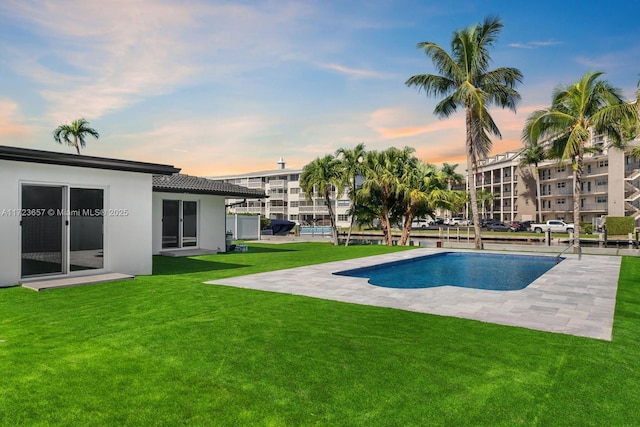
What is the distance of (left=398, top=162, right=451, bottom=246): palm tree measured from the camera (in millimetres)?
23203

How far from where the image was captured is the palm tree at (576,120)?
753 inches

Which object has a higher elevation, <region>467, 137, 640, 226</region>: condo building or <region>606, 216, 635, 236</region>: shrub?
<region>467, 137, 640, 226</region>: condo building

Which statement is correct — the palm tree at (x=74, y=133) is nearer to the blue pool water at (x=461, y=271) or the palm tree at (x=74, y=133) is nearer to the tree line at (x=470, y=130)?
the tree line at (x=470, y=130)

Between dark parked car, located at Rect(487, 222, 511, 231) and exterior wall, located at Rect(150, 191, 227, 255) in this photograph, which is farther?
dark parked car, located at Rect(487, 222, 511, 231)

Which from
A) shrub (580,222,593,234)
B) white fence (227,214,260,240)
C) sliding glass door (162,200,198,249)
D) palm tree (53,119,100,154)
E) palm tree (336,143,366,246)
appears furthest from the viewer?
shrub (580,222,593,234)

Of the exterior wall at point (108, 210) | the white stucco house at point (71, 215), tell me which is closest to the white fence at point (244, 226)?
the exterior wall at point (108, 210)

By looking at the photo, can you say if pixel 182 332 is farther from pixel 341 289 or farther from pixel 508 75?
pixel 508 75

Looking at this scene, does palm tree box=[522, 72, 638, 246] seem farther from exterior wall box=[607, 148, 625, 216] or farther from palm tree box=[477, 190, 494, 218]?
palm tree box=[477, 190, 494, 218]

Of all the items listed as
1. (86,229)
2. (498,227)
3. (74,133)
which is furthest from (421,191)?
(74,133)

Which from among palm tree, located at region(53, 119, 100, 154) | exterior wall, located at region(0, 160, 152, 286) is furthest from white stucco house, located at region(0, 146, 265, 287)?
palm tree, located at region(53, 119, 100, 154)

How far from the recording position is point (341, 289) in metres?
9.29

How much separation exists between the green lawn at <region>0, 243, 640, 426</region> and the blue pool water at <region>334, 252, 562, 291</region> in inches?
192

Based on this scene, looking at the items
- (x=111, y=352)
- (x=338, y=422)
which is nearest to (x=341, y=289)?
(x=111, y=352)

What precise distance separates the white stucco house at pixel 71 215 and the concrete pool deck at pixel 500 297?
3074 millimetres
